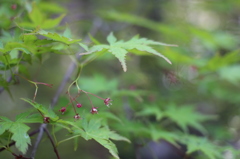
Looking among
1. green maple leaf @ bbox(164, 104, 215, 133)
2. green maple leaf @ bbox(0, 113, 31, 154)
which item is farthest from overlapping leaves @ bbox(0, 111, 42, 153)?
green maple leaf @ bbox(164, 104, 215, 133)

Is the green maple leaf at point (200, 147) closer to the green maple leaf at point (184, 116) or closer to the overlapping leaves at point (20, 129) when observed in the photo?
the green maple leaf at point (184, 116)

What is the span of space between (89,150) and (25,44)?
5.98 ft

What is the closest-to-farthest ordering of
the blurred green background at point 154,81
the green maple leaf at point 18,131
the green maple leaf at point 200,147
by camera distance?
the green maple leaf at point 18,131, the green maple leaf at point 200,147, the blurred green background at point 154,81

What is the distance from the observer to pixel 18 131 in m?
0.74

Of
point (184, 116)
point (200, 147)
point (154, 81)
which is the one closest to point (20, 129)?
point (200, 147)

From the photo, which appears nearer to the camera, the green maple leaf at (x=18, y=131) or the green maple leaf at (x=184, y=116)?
the green maple leaf at (x=18, y=131)

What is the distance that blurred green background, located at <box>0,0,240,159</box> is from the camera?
4.56 ft

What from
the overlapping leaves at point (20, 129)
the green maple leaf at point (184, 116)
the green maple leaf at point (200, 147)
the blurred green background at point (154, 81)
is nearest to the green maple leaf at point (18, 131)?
the overlapping leaves at point (20, 129)

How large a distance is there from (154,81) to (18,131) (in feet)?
5.89

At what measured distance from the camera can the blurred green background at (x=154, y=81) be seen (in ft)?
4.56

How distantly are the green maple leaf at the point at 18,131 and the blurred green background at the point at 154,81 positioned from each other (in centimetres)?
20

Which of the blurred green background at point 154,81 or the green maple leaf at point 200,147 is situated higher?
the blurred green background at point 154,81

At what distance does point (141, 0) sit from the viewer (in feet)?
8.43

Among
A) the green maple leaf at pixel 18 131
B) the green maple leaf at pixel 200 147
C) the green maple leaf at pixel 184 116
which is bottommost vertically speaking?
the green maple leaf at pixel 18 131
